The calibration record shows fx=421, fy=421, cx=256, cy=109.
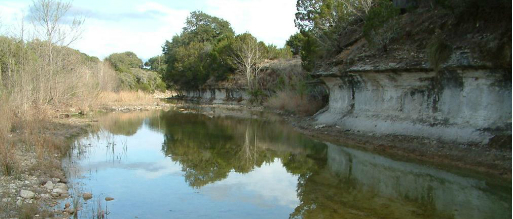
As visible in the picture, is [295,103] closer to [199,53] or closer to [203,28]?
[199,53]

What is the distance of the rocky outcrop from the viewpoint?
11.9 m

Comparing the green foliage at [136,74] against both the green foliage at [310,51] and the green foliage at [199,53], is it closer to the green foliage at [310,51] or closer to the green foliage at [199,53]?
the green foliage at [199,53]

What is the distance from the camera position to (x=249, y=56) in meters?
45.7

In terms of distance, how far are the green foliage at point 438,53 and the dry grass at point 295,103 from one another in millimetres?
12916

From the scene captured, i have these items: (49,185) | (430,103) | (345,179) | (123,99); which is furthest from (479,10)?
(123,99)

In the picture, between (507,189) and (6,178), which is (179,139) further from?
(507,189)

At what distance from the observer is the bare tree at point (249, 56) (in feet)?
149

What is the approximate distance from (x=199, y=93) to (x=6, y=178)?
54780 millimetres

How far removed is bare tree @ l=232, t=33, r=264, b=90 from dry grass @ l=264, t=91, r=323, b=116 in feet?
34.3

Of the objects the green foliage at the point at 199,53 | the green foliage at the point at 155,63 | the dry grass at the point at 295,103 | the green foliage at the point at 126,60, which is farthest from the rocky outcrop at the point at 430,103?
the green foliage at the point at 155,63

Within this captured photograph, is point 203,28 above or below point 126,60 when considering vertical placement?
above

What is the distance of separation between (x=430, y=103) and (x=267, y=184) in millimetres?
7255

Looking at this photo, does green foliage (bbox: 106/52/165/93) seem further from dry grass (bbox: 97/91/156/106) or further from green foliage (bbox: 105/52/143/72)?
dry grass (bbox: 97/91/156/106)

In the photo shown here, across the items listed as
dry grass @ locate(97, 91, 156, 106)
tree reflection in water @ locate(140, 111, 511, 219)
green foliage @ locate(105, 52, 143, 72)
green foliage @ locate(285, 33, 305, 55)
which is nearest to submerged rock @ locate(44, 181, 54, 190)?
tree reflection in water @ locate(140, 111, 511, 219)
